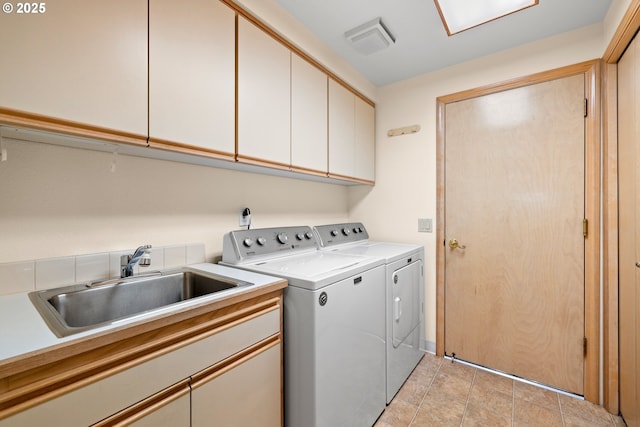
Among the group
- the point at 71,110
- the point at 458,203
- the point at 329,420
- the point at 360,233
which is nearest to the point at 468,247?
the point at 458,203

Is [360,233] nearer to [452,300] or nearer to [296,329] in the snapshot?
[452,300]

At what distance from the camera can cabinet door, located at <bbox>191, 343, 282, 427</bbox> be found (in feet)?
3.01

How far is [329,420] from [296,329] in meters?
0.44

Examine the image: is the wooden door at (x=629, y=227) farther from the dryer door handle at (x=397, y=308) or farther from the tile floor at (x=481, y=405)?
the dryer door handle at (x=397, y=308)

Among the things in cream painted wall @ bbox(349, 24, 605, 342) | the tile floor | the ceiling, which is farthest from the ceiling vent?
the tile floor

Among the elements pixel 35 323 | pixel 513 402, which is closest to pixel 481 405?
pixel 513 402

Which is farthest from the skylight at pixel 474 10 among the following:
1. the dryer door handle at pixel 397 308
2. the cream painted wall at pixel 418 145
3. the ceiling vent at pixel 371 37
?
the dryer door handle at pixel 397 308

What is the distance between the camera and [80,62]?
915 mm

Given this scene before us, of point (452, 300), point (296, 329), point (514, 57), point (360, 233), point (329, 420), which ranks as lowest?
point (329, 420)

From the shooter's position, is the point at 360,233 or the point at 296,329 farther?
the point at 360,233

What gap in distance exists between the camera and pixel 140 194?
1.35m

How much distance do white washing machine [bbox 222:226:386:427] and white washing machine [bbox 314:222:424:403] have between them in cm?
11

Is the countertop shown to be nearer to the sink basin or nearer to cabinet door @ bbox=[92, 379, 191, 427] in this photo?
the sink basin

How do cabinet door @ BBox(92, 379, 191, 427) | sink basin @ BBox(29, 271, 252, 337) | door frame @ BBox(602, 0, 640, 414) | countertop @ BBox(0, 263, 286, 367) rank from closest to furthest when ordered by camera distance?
1. countertop @ BBox(0, 263, 286, 367)
2. cabinet door @ BBox(92, 379, 191, 427)
3. sink basin @ BBox(29, 271, 252, 337)
4. door frame @ BBox(602, 0, 640, 414)
